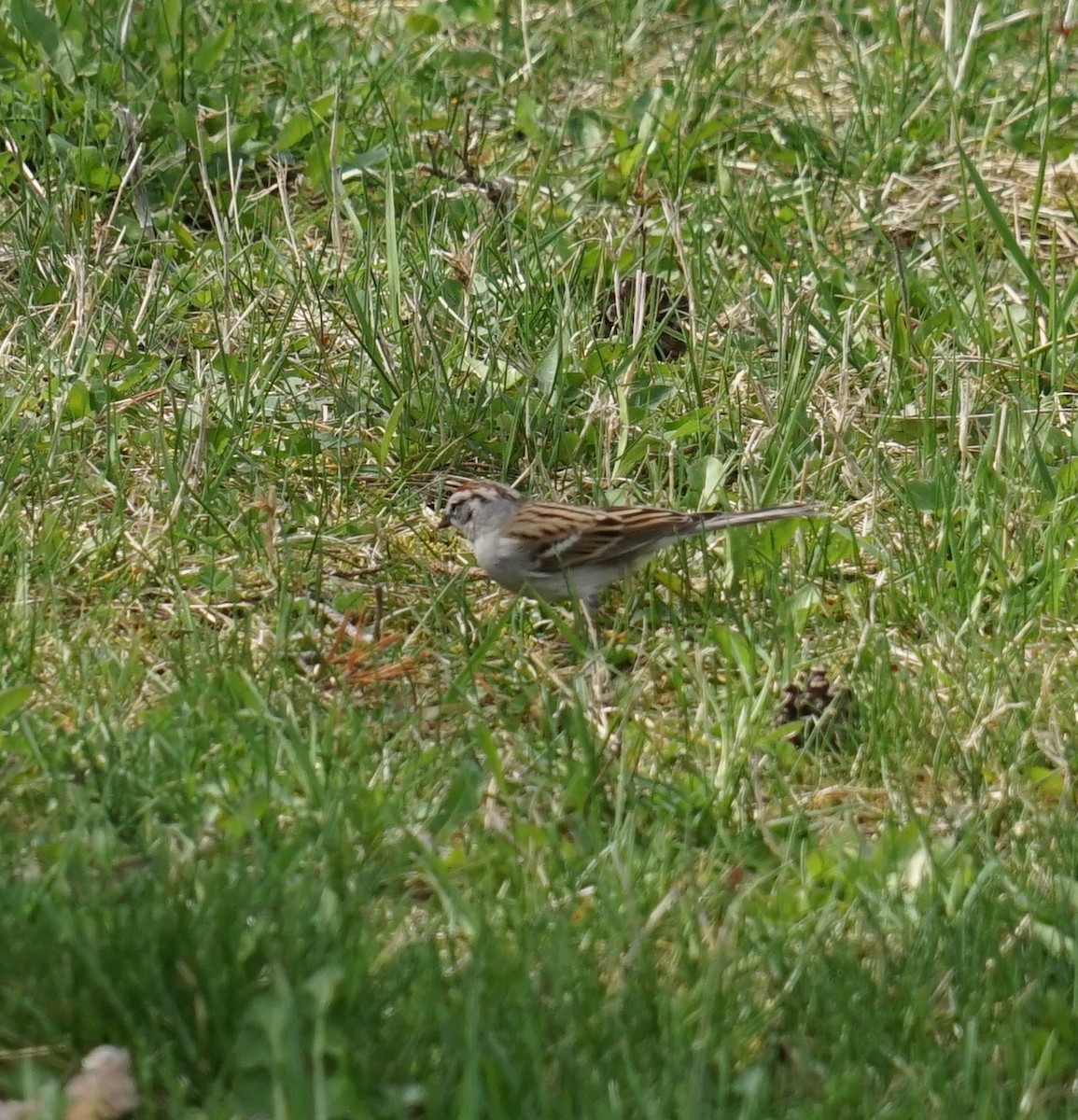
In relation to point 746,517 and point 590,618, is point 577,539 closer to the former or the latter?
point 590,618

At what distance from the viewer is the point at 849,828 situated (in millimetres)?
2996

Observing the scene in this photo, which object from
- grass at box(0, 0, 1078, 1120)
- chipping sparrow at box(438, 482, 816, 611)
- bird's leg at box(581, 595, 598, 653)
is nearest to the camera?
grass at box(0, 0, 1078, 1120)

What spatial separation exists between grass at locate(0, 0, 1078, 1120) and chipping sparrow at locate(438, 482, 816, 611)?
0.10 meters

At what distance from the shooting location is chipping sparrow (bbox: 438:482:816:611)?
3.88 metres

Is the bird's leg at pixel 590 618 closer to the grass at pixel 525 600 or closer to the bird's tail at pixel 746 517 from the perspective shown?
the grass at pixel 525 600

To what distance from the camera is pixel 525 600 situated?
400cm

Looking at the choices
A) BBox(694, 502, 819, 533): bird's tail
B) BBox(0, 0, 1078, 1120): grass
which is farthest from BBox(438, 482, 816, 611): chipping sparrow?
BBox(0, 0, 1078, 1120): grass

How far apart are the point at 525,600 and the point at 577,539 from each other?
0.18m

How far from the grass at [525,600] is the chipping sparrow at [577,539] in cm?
10

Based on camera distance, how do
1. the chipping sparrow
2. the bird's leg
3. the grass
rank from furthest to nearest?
the chipping sparrow, the bird's leg, the grass

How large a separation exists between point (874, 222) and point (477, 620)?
8.10 feet

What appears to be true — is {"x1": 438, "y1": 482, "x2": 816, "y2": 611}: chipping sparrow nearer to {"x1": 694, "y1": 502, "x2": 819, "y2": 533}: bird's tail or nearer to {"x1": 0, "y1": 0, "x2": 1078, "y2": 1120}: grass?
{"x1": 694, "y1": 502, "x2": 819, "y2": 533}: bird's tail

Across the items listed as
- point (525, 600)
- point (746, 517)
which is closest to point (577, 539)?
point (525, 600)

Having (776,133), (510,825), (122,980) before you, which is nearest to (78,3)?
(776,133)
